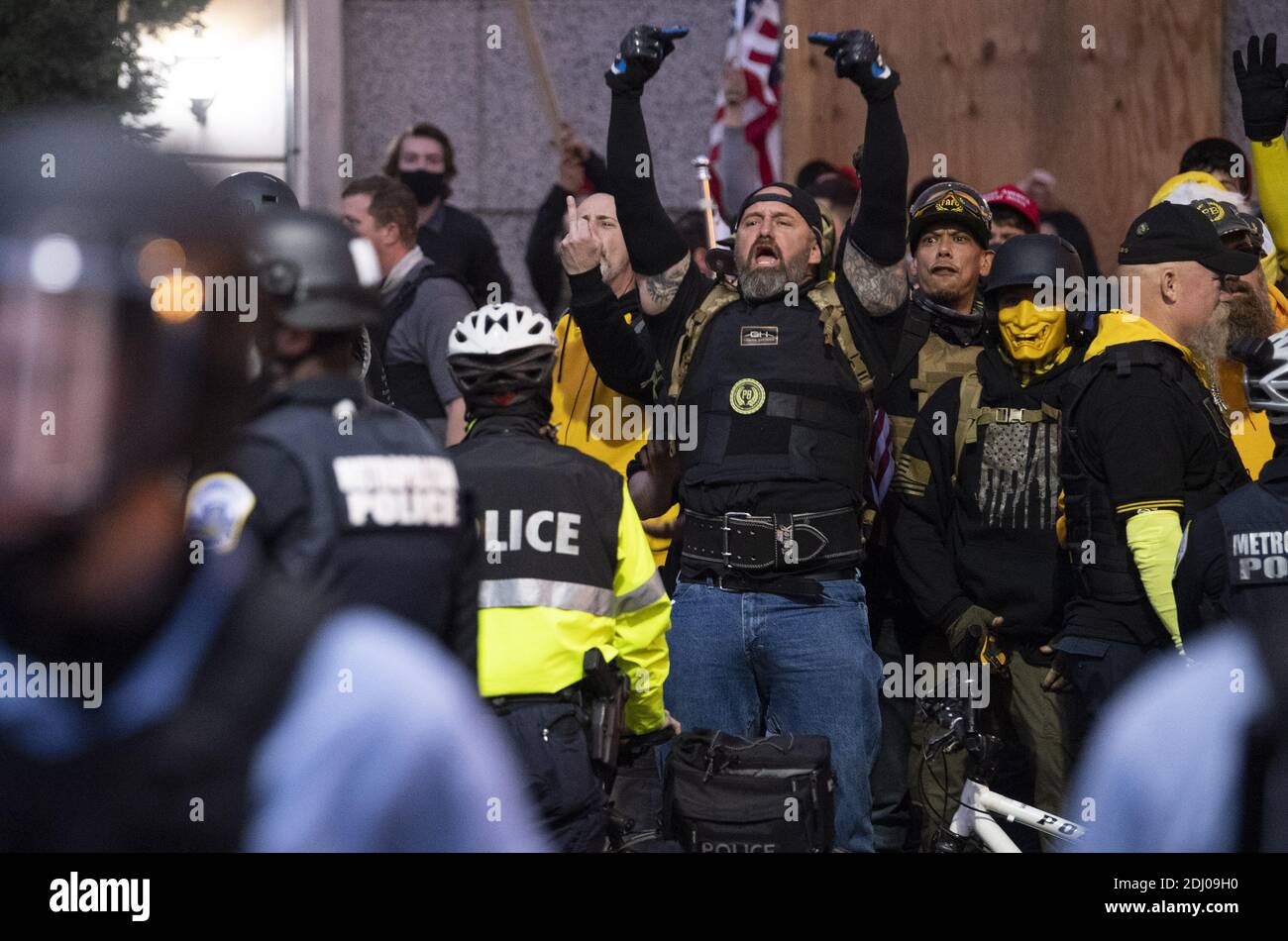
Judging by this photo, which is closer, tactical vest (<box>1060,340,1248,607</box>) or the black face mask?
tactical vest (<box>1060,340,1248,607</box>)

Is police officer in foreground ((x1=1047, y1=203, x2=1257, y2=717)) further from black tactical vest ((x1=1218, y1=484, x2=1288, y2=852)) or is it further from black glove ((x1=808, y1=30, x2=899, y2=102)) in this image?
black tactical vest ((x1=1218, y1=484, x2=1288, y2=852))

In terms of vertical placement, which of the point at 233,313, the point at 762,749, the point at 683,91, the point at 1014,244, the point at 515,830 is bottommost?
the point at 762,749

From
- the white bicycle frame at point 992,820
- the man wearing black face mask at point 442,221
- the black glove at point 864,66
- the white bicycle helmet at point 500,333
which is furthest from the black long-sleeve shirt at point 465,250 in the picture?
the white bicycle frame at point 992,820

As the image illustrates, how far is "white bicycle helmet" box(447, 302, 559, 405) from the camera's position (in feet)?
15.7

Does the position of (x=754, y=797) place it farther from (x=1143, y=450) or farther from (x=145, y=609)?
(x=145, y=609)

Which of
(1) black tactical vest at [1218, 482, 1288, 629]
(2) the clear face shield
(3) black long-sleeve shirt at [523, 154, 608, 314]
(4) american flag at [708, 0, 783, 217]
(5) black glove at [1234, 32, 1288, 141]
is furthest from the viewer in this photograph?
(4) american flag at [708, 0, 783, 217]

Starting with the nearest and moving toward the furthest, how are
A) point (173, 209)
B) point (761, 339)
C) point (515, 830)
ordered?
point (173, 209) → point (515, 830) → point (761, 339)

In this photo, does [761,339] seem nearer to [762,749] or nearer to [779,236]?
[779,236]

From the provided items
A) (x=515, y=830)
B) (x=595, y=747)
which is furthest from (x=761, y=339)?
(x=515, y=830)

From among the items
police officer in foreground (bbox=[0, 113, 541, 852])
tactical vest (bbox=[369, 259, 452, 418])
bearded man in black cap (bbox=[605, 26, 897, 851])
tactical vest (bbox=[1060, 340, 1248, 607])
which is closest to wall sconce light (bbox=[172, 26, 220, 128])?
tactical vest (bbox=[369, 259, 452, 418])

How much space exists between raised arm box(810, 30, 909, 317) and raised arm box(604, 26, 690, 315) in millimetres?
614

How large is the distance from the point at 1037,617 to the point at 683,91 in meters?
4.87

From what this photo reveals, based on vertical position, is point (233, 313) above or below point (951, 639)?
above

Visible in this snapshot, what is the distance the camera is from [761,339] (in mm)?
5621
